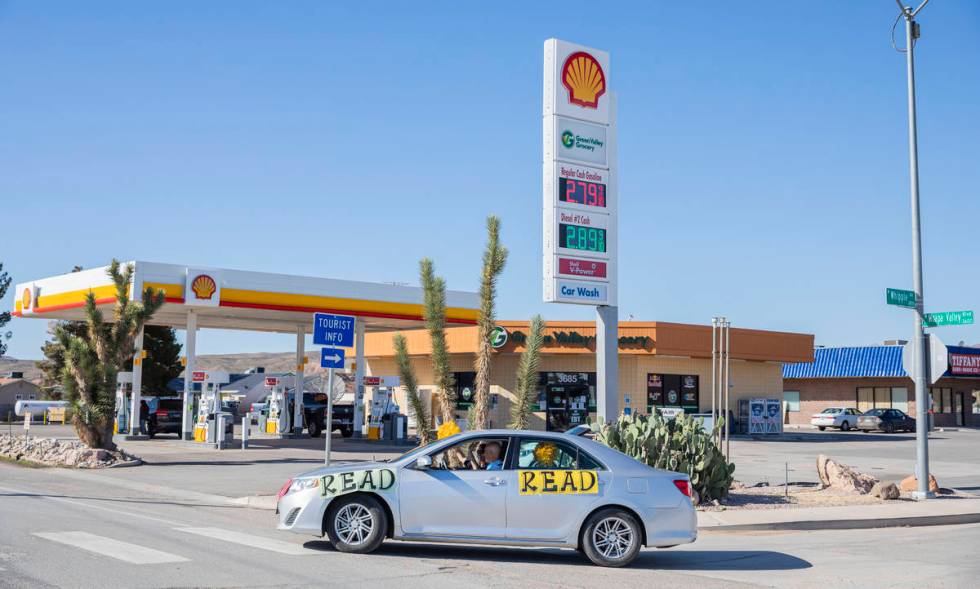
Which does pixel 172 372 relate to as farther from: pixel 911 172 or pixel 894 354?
pixel 911 172

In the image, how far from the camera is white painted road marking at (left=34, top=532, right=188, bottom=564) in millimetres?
9633

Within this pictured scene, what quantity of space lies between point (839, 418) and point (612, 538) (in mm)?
53053

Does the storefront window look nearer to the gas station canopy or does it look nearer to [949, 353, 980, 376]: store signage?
the gas station canopy

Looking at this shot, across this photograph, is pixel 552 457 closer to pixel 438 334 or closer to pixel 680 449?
pixel 680 449

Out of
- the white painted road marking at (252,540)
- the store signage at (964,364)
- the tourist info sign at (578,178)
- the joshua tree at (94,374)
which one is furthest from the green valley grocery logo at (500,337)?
the store signage at (964,364)

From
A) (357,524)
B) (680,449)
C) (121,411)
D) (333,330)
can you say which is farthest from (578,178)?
(121,411)

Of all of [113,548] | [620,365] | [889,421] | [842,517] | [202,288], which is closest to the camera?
[113,548]

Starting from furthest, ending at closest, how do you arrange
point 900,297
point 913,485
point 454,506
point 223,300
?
point 223,300 < point 913,485 < point 900,297 < point 454,506

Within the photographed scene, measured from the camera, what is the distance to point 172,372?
210 ft

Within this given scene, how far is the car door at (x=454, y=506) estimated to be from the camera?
1033 centimetres

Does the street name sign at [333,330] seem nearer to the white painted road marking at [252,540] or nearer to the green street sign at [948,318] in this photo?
the white painted road marking at [252,540]

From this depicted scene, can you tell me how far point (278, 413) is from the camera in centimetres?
4253

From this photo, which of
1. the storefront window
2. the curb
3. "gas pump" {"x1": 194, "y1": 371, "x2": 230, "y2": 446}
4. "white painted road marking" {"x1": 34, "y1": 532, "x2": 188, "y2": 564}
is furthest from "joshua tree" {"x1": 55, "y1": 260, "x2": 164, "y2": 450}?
the storefront window

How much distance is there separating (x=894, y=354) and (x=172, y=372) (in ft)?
152
